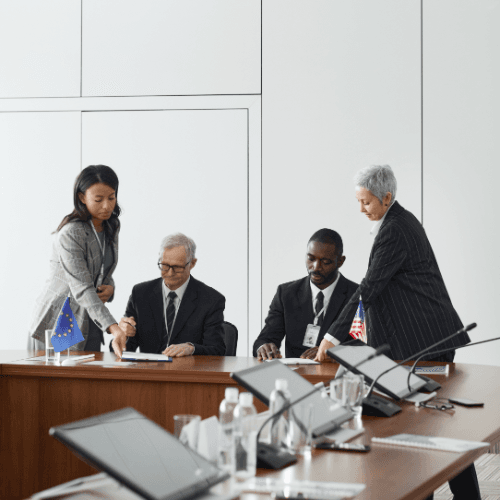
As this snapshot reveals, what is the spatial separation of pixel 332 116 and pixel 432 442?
141 inches

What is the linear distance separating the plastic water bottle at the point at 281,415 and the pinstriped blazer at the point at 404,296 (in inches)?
57.4

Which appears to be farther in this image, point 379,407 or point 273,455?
point 379,407

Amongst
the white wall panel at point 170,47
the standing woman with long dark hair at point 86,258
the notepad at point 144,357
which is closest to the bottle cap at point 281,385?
the notepad at point 144,357

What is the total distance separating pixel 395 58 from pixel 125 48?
6.60 ft

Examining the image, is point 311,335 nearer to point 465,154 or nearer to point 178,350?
point 178,350

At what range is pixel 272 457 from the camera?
1517 millimetres

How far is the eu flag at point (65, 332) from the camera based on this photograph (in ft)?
10.6

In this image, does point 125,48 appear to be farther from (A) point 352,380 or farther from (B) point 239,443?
(B) point 239,443

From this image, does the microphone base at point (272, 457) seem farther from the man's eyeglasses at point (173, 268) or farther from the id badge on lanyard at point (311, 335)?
the man's eyeglasses at point (173, 268)

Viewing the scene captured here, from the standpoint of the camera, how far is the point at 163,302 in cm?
365

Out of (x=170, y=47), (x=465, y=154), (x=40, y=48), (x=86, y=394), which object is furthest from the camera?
(x=40, y=48)

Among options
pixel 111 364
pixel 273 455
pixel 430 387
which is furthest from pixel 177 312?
pixel 273 455

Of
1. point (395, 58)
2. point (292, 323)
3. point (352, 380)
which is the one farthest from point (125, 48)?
point (352, 380)

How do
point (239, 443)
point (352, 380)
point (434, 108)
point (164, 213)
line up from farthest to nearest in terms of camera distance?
point (164, 213), point (434, 108), point (352, 380), point (239, 443)
